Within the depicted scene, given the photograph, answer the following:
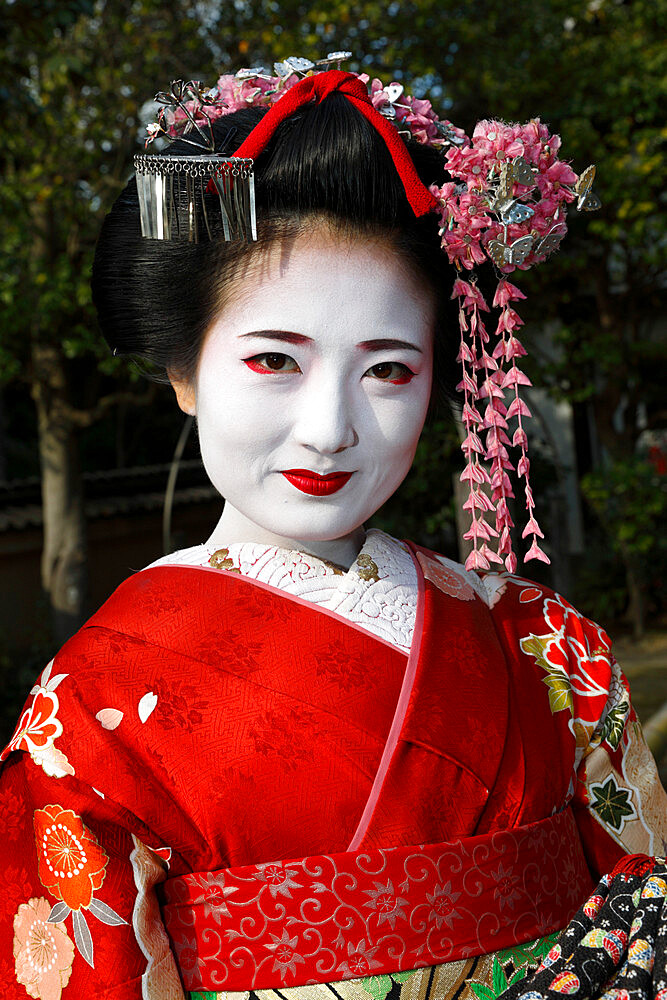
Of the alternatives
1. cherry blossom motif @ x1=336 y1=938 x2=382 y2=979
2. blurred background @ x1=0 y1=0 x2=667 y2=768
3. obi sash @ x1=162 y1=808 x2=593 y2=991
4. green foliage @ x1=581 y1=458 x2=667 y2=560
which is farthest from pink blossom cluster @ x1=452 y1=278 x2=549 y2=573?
green foliage @ x1=581 y1=458 x2=667 y2=560

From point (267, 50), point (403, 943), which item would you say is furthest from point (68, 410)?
point (403, 943)

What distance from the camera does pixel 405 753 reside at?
128 cm

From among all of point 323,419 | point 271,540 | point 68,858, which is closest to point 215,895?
point 68,858

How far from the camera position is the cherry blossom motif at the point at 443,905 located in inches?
48.4

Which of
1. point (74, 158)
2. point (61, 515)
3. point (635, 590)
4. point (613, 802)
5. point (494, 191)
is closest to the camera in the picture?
point (494, 191)

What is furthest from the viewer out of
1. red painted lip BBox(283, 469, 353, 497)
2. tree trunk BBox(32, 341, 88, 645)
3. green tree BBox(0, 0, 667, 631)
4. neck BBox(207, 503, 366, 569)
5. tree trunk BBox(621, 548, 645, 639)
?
tree trunk BBox(621, 548, 645, 639)

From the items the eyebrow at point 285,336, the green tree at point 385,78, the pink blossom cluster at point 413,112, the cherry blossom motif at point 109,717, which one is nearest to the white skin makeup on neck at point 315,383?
the eyebrow at point 285,336

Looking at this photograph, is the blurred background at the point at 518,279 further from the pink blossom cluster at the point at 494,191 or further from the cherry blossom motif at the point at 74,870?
the cherry blossom motif at the point at 74,870

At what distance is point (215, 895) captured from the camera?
3.94 feet

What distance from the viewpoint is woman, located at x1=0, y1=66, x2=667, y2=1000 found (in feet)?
3.92

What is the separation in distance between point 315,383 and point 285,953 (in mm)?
732

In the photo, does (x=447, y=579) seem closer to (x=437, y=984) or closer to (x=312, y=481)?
(x=312, y=481)

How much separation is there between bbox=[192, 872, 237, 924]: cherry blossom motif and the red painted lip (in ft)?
1.71

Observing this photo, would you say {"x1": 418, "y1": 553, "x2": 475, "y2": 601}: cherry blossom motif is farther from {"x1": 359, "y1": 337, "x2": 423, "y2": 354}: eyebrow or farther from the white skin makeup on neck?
{"x1": 359, "y1": 337, "x2": 423, "y2": 354}: eyebrow
